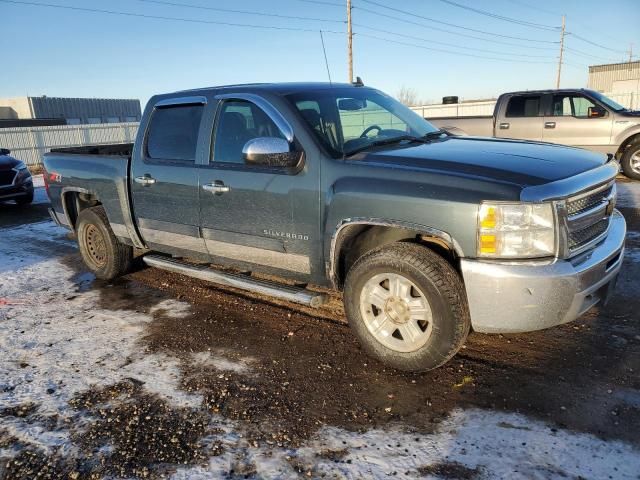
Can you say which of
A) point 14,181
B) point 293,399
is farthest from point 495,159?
point 14,181

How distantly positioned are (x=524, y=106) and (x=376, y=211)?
9.52m

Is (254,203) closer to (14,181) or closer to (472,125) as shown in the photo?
(14,181)

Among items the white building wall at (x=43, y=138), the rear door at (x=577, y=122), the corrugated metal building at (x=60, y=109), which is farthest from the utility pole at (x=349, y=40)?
the corrugated metal building at (x=60, y=109)

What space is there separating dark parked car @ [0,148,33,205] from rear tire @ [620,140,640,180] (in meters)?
12.4

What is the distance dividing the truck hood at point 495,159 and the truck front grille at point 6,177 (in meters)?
9.46

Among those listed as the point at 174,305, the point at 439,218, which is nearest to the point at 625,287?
the point at 439,218

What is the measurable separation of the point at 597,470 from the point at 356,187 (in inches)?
78.1

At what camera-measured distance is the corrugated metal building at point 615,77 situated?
47062 mm

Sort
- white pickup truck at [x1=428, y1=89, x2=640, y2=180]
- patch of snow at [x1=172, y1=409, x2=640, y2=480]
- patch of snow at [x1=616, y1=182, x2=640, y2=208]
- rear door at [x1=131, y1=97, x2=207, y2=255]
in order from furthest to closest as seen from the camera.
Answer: white pickup truck at [x1=428, y1=89, x2=640, y2=180] < patch of snow at [x1=616, y1=182, x2=640, y2=208] < rear door at [x1=131, y1=97, x2=207, y2=255] < patch of snow at [x1=172, y1=409, x2=640, y2=480]

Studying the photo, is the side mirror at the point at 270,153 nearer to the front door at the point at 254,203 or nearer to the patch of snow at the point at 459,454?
the front door at the point at 254,203

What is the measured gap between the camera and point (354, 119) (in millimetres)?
4145

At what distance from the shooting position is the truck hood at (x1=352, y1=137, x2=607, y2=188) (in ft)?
9.75

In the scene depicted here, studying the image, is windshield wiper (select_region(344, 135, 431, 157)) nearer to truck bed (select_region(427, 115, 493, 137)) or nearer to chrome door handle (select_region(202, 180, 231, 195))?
chrome door handle (select_region(202, 180, 231, 195))

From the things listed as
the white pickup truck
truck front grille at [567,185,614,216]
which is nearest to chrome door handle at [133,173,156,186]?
truck front grille at [567,185,614,216]
